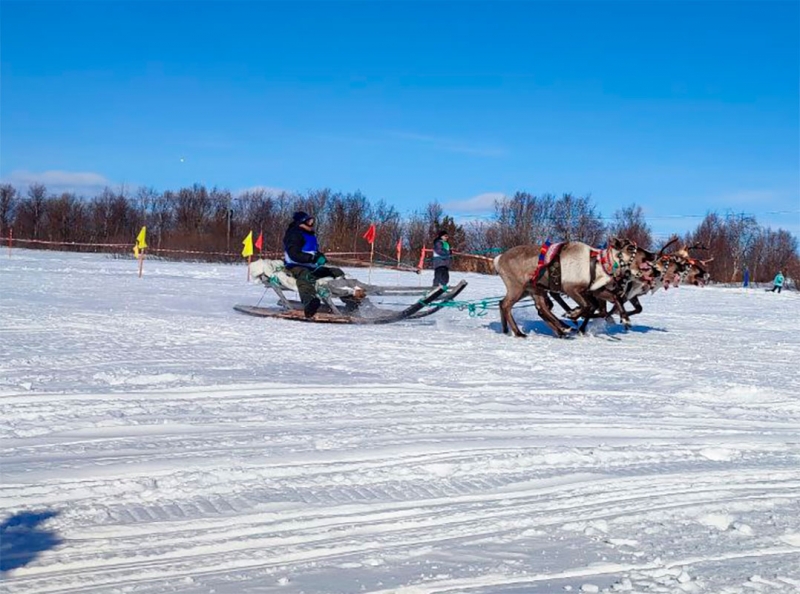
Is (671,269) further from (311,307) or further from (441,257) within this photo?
(441,257)

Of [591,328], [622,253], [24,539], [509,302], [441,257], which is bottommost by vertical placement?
[24,539]

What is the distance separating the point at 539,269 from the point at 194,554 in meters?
10.1

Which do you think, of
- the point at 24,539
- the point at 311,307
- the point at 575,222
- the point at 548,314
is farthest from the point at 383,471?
the point at 575,222

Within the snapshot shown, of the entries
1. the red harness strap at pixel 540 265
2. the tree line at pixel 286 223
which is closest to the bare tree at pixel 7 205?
the tree line at pixel 286 223

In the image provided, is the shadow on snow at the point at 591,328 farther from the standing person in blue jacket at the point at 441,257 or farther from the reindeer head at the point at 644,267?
the standing person in blue jacket at the point at 441,257

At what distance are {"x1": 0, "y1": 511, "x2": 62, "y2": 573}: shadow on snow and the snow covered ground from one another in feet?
0.05

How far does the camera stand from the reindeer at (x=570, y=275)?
509 inches

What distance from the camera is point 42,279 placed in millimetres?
22609

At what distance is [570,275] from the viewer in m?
12.9

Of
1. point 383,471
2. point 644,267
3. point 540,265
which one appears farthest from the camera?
point 644,267

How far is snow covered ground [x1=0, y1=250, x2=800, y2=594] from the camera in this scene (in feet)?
11.5

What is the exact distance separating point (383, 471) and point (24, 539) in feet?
6.60

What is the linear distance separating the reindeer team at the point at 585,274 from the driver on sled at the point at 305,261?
307 cm

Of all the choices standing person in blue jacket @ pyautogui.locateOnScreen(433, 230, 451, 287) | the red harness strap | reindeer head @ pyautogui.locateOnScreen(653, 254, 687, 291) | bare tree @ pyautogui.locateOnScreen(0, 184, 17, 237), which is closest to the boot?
the red harness strap
